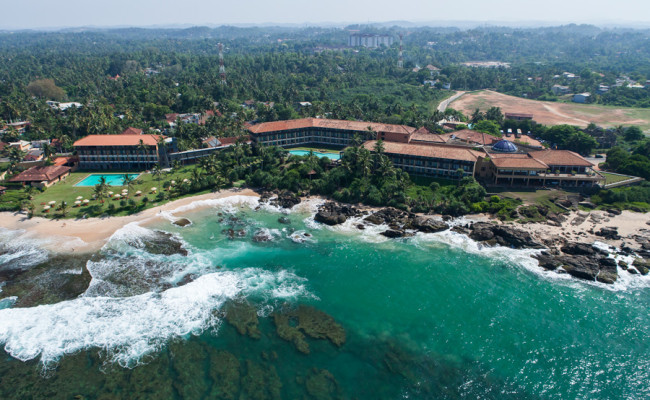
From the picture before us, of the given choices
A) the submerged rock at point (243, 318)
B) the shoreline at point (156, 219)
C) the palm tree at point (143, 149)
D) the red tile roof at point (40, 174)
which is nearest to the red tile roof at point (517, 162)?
the shoreline at point (156, 219)

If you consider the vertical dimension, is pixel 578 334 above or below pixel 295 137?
below

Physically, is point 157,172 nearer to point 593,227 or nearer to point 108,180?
point 108,180

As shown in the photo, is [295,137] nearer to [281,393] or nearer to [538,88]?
[281,393]

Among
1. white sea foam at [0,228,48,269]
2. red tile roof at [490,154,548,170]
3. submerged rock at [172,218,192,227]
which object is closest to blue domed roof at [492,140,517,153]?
red tile roof at [490,154,548,170]

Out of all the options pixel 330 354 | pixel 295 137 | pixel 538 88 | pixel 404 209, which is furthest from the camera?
pixel 538 88

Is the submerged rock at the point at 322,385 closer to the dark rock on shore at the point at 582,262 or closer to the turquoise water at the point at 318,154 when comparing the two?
the dark rock on shore at the point at 582,262

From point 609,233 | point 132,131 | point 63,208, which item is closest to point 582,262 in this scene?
point 609,233

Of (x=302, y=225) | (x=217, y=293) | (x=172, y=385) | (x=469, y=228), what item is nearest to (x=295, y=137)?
(x=302, y=225)

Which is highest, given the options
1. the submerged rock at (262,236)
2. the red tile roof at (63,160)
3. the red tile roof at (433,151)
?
the red tile roof at (433,151)
